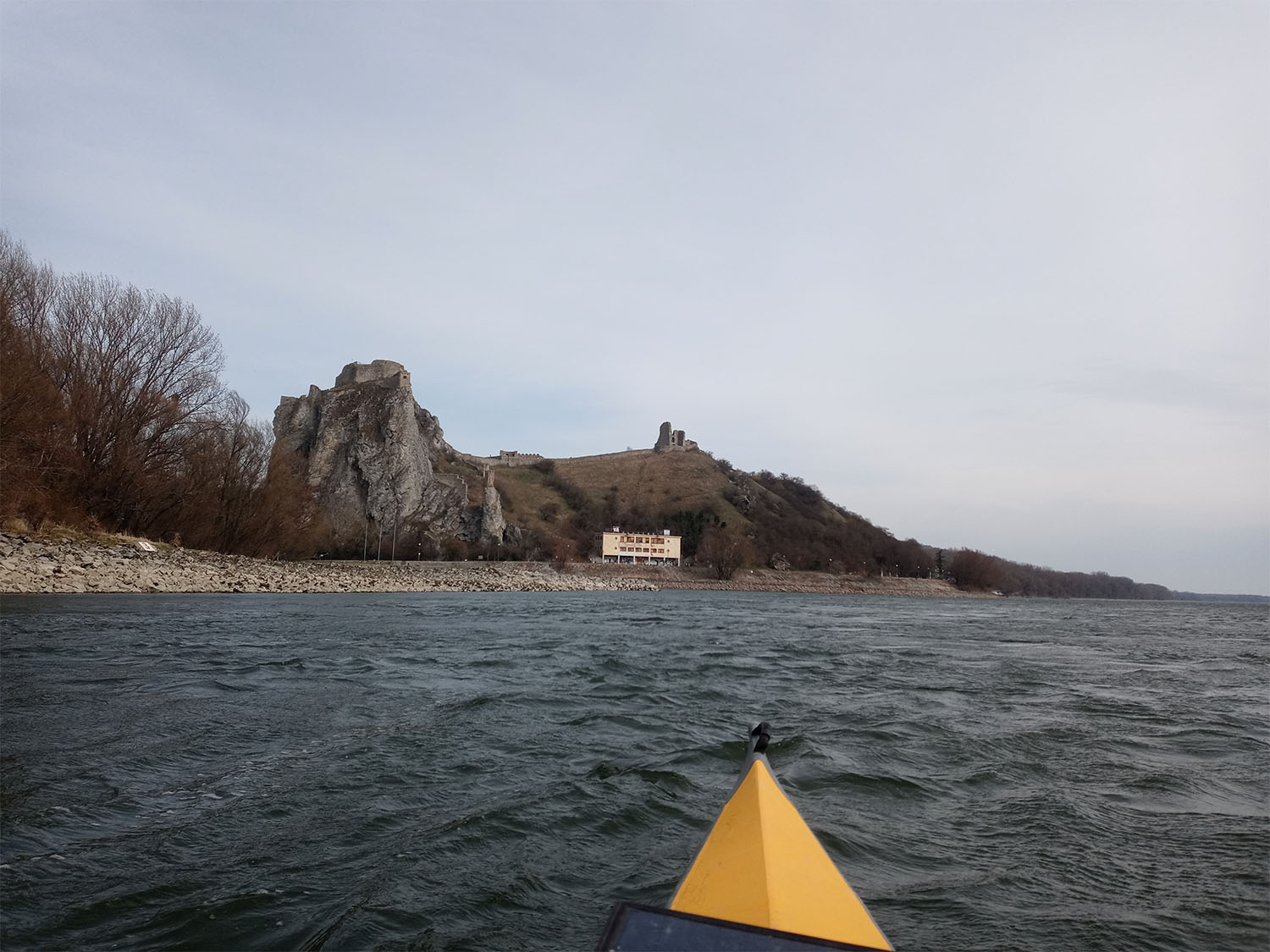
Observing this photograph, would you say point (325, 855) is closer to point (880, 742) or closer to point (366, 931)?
point (366, 931)

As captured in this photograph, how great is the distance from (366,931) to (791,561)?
101 meters

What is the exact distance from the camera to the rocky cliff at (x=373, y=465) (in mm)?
82938

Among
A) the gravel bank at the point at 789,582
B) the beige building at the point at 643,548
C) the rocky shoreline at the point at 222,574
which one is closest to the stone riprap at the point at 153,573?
the rocky shoreline at the point at 222,574

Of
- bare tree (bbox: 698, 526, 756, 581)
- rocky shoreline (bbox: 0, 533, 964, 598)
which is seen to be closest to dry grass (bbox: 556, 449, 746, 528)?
bare tree (bbox: 698, 526, 756, 581)

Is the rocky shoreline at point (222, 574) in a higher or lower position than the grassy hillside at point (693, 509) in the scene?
lower

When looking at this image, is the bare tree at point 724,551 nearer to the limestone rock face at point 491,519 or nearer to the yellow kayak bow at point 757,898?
the limestone rock face at point 491,519

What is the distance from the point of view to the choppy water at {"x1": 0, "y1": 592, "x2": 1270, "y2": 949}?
3467mm

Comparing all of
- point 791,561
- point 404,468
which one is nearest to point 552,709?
point 404,468

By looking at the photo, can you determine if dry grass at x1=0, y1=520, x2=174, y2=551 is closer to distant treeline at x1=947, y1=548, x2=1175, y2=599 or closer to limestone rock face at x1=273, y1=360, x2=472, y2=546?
limestone rock face at x1=273, y1=360, x2=472, y2=546

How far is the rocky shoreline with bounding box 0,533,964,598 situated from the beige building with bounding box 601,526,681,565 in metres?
15.6

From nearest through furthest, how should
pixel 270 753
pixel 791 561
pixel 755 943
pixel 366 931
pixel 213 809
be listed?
1. pixel 755 943
2. pixel 366 931
3. pixel 213 809
4. pixel 270 753
5. pixel 791 561

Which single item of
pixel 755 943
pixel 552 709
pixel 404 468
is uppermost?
pixel 404 468

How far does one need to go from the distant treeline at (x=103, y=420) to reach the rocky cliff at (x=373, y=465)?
4378 centimetres

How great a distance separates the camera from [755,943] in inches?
90.7
